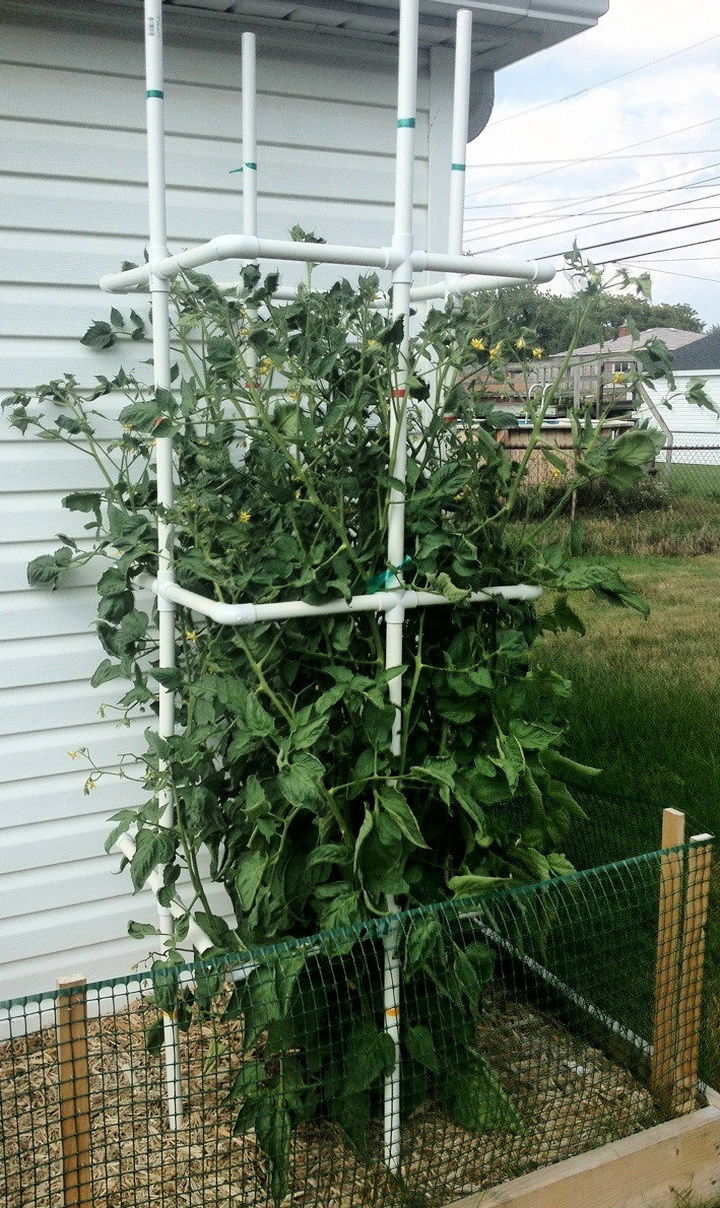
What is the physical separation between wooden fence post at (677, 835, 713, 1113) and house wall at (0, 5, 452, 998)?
4.64 ft

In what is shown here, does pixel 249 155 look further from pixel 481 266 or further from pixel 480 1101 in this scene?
pixel 480 1101

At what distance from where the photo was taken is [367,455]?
7.07 feet

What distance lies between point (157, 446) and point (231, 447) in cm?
48

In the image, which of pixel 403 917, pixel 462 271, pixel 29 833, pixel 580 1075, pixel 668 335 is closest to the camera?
pixel 403 917

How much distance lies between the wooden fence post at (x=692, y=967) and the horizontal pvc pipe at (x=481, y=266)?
1284mm

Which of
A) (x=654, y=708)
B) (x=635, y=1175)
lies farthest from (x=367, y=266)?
(x=654, y=708)

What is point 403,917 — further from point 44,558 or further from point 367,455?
point 44,558

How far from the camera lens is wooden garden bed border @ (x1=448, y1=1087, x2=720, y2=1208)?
85.5 inches

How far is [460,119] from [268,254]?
73 centimetres

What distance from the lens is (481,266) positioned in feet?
7.33

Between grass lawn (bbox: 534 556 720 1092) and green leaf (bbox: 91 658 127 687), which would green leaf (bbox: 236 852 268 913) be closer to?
green leaf (bbox: 91 658 127 687)

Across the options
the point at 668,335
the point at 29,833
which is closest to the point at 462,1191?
the point at 29,833

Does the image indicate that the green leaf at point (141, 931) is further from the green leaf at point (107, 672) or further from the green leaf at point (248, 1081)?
the green leaf at point (107, 672)

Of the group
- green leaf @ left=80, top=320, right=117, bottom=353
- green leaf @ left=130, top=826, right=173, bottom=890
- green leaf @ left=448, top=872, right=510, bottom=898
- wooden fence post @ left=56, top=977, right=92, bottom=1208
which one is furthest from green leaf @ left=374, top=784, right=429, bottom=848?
green leaf @ left=80, top=320, right=117, bottom=353
